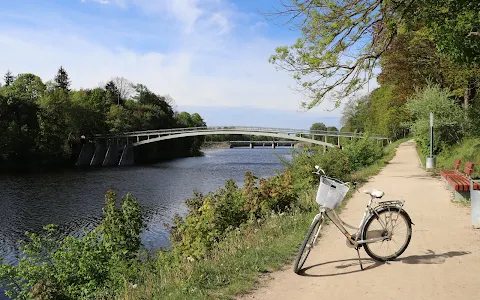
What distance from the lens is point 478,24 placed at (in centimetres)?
760

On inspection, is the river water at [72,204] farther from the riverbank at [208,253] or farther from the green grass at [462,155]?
the green grass at [462,155]

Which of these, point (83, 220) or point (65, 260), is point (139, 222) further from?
point (83, 220)

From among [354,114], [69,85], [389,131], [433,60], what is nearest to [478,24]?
[433,60]

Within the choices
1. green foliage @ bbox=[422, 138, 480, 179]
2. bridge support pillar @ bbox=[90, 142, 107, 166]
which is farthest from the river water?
bridge support pillar @ bbox=[90, 142, 107, 166]

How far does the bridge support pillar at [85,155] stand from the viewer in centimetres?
4645

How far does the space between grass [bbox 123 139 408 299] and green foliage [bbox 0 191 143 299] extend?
61cm

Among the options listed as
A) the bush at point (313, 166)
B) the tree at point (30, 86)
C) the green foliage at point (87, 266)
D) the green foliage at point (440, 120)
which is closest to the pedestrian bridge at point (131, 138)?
the tree at point (30, 86)

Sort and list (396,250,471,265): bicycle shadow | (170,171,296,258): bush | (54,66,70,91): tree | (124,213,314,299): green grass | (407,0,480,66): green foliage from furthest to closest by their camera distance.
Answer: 1. (54,66,70,91): tree
2. (407,0,480,66): green foliage
3. (170,171,296,258): bush
4. (396,250,471,265): bicycle shadow
5. (124,213,314,299): green grass

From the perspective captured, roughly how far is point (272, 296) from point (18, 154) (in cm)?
4179

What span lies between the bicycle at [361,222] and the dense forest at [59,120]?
129 ft

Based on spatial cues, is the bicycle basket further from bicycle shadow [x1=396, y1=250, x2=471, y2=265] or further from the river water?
the river water

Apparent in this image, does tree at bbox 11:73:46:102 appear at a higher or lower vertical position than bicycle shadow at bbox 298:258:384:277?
higher

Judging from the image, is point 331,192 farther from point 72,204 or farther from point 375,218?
point 72,204

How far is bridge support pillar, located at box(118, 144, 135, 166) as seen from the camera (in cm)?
4975
